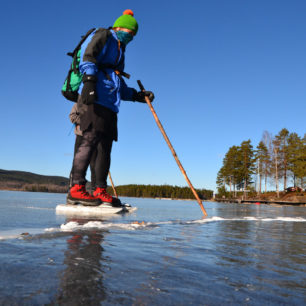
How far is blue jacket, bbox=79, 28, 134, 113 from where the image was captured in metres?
3.79

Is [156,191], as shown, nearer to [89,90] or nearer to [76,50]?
[76,50]

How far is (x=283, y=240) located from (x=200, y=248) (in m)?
0.80

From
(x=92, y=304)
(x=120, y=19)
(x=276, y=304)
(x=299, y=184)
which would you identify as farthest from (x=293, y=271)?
(x=299, y=184)

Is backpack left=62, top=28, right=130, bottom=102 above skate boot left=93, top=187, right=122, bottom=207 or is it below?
above

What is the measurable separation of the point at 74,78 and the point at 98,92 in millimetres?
595

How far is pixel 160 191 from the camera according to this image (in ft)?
275

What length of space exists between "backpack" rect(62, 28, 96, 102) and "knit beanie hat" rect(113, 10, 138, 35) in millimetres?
431

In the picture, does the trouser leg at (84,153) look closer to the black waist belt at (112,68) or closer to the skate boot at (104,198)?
the skate boot at (104,198)

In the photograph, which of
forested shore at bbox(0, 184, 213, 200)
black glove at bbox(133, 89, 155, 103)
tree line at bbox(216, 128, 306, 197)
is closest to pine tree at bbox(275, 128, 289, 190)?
tree line at bbox(216, 128, 306, 197)

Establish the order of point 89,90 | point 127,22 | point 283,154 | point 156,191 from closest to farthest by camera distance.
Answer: point 89,90 → point 127,22 → point 283,154 → point 156,191

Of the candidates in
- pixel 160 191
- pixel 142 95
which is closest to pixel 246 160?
pixel 160 191

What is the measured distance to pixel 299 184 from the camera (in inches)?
1705

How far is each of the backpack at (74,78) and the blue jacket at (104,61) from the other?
0.17 m

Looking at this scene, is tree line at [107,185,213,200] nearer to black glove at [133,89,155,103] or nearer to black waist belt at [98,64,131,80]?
black glove at [133,89,155,103]
